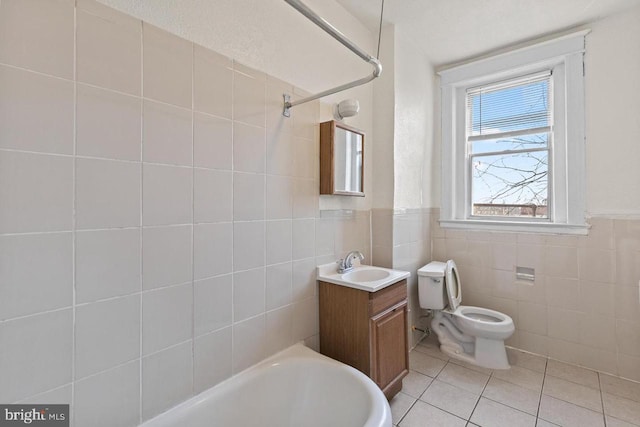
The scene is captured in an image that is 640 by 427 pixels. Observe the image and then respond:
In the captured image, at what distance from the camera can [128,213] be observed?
3.33 ft

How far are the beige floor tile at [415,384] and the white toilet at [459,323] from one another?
1.48 ft

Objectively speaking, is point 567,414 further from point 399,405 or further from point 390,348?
point 390,348

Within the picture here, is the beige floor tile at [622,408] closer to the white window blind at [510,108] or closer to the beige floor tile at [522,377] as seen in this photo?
the beige floor tile at [522,377]

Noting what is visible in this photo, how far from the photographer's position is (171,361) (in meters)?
1.13

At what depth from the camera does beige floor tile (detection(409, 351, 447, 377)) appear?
6.97 ft

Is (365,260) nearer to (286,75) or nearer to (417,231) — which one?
(417,231)

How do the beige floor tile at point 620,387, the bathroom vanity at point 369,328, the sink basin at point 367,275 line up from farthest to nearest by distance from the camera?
the sink basin at point 367,275 < the beige floor tile at point 620,387 < the bathroom vanity at point 369,328

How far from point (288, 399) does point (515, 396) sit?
1.53 m

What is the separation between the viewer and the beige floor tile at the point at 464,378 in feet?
6.30

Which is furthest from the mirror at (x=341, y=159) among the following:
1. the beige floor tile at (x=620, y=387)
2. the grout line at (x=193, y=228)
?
the beige floor tile at (x=620, y=387)

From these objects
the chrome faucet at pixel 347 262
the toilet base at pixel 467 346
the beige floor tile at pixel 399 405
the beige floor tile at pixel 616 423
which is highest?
the chrome faucet at pixel 347 262

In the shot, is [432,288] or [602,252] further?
[432,288]

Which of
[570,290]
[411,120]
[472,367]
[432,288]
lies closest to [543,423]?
[472,367]

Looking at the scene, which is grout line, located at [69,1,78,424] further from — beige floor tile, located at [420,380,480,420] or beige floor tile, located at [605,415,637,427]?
beige floor tile, located at [605,415,637,427]
